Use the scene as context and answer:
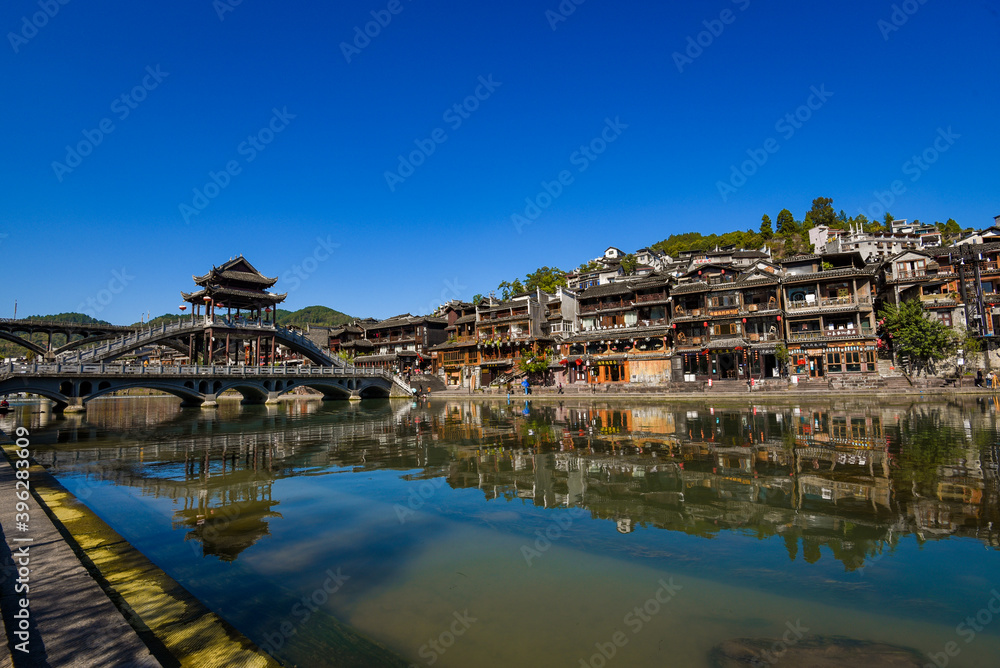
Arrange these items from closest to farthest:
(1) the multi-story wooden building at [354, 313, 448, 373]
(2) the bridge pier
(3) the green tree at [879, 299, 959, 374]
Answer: (2) the bridge pier
(3) the green tree at [879, 299, 959, 374]
(1) the multi-story wooden building at [354, 313, 448, 373]

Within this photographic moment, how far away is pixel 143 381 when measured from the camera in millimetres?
46656

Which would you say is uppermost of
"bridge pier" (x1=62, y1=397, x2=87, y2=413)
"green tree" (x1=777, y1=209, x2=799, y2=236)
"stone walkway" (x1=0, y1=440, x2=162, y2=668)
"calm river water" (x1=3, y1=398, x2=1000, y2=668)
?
"green tree" (x1=777, y1=209, x2=799, y2=236)

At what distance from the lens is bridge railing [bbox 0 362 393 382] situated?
1582 inches

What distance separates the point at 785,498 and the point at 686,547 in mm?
4105

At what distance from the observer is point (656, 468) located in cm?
1498

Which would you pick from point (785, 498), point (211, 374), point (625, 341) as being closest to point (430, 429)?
point (785, 498)

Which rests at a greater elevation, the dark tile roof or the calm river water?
the dark tile roof

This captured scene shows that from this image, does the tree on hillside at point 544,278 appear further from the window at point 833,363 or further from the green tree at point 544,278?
the window at point 833,363

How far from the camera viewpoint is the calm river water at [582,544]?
6031 mm

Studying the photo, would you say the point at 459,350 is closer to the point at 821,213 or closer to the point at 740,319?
the point at 740,319

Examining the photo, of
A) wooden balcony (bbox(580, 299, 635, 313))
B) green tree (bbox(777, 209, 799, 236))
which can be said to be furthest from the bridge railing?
green tree (bbox(777, 209, 799, 236))

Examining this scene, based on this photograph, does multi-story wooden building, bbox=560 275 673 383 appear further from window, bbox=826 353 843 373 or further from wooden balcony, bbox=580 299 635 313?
window, bbox=826 353 843 373

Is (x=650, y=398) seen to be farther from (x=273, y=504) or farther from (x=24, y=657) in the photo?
(x=24, y=657)

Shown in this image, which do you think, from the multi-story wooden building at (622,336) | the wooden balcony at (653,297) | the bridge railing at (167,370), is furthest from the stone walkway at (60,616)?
the wooden balcony at (653,297)
